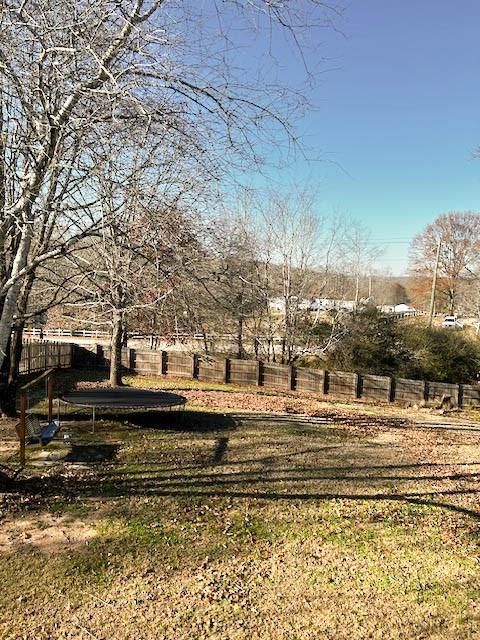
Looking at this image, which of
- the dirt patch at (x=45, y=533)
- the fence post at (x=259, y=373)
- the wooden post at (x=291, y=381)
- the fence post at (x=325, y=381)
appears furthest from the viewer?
the fence post at (x=259, y=373)

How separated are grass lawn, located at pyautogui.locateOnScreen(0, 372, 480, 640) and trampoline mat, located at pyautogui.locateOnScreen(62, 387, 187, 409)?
3.07 feet

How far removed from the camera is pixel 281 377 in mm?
18594

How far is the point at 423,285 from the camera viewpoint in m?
38.1

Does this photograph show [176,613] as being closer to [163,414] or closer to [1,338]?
Result: [1,338]

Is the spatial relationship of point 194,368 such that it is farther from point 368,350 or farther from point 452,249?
point 452,249

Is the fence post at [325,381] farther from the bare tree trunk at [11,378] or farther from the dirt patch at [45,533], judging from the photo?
the dirt patch at [45,533]

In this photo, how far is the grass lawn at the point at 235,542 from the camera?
10.9ft

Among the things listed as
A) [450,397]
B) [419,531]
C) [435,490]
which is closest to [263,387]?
[450,397]

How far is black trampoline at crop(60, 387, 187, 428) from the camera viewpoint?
8.88 meters

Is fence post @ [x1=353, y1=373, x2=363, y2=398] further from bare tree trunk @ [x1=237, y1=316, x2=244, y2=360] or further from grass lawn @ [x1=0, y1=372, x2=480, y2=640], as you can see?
grass lawn @ [x1=0, y1=372, x2=480, y2=640]

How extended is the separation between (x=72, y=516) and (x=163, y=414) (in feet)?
17.9

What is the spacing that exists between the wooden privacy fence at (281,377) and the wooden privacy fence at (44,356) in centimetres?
77

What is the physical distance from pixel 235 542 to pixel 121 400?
543cm

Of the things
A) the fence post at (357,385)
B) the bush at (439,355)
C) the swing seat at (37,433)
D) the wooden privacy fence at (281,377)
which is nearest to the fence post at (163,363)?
the wooden privacy fence at (281,377)
